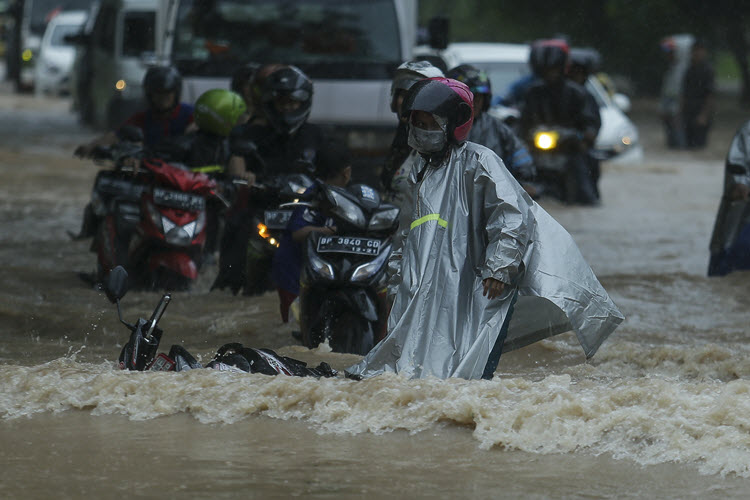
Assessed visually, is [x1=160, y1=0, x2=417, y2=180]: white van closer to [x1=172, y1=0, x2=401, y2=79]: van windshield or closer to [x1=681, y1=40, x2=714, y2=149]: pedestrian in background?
[x1=172, y1=0, x2=401, y2=79]: van windshield

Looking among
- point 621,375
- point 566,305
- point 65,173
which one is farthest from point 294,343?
point 65,173

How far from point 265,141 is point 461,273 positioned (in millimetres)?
3185

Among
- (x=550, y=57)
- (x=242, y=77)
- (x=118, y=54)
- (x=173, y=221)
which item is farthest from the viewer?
(x=118, y=54)

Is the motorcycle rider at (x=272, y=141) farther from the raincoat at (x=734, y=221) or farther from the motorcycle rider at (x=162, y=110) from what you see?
the raincoat at (x=734, y=221)

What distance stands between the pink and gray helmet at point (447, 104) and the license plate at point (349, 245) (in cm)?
113

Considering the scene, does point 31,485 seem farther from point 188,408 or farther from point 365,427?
point 365,427

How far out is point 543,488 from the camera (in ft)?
15.8

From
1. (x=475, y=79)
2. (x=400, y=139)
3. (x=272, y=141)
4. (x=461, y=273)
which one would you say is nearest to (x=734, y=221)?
(x=475, y=79)

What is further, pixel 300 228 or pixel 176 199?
pixel 176 199

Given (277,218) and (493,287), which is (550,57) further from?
(493,287)

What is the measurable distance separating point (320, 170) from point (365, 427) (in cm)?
231

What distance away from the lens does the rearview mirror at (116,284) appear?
573 cm

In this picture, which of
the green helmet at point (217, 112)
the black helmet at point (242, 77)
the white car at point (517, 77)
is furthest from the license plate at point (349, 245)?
the white car at point (517, 77)

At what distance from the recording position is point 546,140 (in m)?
14.8
